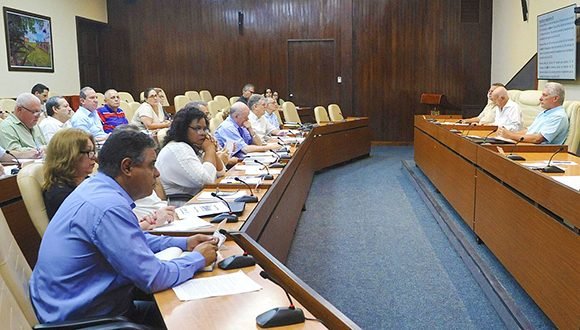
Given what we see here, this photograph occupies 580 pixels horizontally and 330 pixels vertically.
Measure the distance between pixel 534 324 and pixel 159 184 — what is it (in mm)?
2324

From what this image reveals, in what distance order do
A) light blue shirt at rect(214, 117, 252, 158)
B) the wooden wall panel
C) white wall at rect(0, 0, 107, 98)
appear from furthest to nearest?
the wooden wall panel, white wall at rect(0, 0, 107, 98), light blue shirt at rect(214, 117, 252, 158)

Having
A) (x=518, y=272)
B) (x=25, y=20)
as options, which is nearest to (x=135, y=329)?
(x=518, y=272)

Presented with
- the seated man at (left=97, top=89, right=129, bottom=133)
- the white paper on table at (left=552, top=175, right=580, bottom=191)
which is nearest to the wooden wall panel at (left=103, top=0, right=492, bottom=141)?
the seated man at (left=97, top=89, right=129, bottom=133)

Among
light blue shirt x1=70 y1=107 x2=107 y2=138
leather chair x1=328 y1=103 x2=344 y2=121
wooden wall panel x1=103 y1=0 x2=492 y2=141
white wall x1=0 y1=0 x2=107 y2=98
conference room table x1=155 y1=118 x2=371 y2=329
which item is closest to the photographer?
conference room table x1=155 y1=118 x2=371 y2=329

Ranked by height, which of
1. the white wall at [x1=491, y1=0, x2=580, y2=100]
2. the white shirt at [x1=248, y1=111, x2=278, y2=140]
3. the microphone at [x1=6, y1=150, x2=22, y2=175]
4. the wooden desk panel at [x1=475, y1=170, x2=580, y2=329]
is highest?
the white wall at [x1=491, y1=0, x2=580, y2=100]

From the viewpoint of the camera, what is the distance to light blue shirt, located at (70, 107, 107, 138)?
19.6ft

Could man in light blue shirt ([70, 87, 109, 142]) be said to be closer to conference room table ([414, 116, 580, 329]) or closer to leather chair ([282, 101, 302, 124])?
leather chair ([282, 101, 302, 124])

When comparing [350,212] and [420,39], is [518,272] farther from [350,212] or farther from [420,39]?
[420,39]

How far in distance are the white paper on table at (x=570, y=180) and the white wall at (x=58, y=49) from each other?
7.80 meters

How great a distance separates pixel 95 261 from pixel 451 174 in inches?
165

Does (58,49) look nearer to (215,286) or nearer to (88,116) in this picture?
(88,116)

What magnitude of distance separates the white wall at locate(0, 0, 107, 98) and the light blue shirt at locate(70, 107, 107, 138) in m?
2.88

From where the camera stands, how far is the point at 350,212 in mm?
5594

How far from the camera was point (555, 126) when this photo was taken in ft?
15.4
